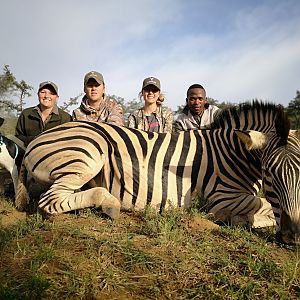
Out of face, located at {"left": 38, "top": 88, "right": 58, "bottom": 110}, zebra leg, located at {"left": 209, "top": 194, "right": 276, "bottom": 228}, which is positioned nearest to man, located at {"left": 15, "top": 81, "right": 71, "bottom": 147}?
face, located at {"left": 38, "top": 88, "right": 58, "bottom": 110}

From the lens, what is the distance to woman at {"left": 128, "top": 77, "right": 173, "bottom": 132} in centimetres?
564

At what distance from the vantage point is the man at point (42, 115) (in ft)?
17.5

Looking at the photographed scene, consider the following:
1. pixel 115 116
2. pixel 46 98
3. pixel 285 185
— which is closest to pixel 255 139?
pixel 285 185

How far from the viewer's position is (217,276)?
196cm

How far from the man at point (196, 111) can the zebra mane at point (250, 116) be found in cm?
147

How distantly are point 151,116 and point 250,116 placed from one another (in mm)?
2209

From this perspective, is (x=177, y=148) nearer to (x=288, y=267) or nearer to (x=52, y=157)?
(x=52, y=157)

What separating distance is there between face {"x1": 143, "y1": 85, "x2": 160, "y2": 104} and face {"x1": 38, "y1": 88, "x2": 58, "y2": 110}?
1.51 meters

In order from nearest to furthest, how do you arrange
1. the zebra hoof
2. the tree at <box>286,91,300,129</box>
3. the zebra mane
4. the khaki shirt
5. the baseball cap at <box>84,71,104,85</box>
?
the zebra hoof
the zebra mane
the baseball cap at <box>84,71,104,85</box>
the khaki shirt
the tree at <box>286,91,300,129</box>

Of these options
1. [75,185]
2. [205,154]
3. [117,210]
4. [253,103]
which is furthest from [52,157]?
[253,103]

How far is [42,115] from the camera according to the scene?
17.7 ft

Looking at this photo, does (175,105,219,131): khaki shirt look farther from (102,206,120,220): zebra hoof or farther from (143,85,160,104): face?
(102,206,120,220): zebra hoof

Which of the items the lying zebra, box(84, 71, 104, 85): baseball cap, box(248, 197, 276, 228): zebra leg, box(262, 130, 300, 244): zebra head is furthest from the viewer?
box(84, 71, 104, 85): baseball cap

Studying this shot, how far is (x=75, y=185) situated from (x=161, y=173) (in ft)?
2.97
